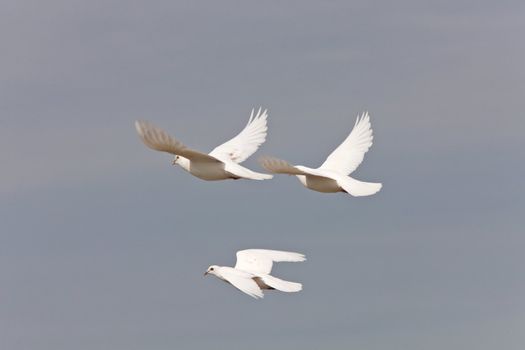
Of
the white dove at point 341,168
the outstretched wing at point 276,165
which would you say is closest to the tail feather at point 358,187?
the white dove at point 341,168

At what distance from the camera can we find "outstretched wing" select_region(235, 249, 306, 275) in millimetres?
96375

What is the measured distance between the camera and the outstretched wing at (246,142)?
9731 centimetres

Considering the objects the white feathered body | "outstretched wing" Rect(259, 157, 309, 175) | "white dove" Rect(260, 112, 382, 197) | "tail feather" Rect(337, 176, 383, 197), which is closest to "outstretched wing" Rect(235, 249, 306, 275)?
the white feathered body

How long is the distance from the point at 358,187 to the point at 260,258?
912cm

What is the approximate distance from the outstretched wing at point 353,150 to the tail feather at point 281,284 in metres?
5.60

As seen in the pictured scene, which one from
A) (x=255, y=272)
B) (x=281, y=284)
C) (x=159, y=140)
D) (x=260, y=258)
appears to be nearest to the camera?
(x=159, y=140)

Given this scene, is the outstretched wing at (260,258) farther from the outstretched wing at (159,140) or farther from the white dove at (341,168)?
the outstretched wing at (159,140)

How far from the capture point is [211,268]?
95.6m

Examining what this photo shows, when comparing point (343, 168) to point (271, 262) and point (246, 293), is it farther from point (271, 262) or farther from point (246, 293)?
point (246, 293)

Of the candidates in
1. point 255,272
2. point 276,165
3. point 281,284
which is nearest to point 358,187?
point 276,165

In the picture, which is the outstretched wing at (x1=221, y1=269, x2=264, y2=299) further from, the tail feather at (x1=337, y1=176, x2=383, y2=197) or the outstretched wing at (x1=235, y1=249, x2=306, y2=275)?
the tail feather at (x1=337, y1=176, x2=383, y2=197)

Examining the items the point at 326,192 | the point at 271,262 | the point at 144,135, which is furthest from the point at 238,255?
the point at 144,135

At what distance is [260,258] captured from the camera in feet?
320

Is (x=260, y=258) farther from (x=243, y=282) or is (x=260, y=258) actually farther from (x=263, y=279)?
(x=243, y=282)
